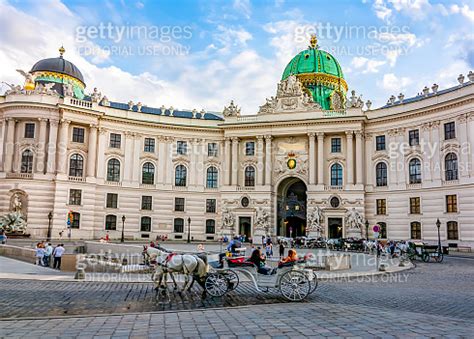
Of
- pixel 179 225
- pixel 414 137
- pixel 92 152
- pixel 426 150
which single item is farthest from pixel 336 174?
pixel 92 152

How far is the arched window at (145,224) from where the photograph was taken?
53.5 meters

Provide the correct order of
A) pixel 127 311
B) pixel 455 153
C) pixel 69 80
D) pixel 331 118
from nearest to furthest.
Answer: pixel 127 311 → pixel 455 153 → pixel 331 118 → pixel 69 80

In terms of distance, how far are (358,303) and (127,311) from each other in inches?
262

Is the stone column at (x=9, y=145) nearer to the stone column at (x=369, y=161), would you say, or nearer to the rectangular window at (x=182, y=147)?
the rectangular window at (x=182, y=147)

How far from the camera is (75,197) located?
163ft

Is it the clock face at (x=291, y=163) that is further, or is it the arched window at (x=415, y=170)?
the clock face at (x=291, y=163)

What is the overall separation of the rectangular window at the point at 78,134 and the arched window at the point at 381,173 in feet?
121

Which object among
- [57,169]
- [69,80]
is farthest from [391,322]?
[69,80]

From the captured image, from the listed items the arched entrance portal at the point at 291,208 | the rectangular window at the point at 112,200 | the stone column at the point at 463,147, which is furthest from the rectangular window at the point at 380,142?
the rectangular window at the point at 112,200

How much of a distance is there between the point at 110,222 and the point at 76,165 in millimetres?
8256

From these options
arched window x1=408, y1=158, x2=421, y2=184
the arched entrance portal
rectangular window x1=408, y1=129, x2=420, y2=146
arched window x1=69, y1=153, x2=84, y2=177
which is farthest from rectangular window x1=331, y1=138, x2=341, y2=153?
arched window x1=69, y1=153, x2=84, y2=177

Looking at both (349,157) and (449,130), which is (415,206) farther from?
(349,157)

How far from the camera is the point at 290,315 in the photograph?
10117 millimetres

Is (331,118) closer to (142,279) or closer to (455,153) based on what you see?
(455,153)
